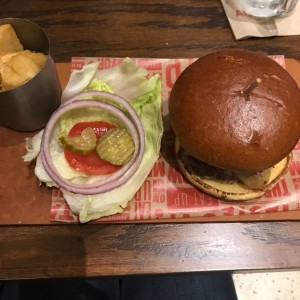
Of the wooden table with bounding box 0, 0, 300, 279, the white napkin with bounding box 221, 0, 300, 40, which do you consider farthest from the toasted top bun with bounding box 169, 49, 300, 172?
the white napkin with bounding box 221, 0, 300, 40

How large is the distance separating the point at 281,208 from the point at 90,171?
572 mm

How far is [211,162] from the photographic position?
109cm

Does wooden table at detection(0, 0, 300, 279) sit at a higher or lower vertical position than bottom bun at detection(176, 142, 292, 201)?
lower

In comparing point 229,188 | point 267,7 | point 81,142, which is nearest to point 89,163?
point 81,142

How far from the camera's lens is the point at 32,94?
119 centimetres

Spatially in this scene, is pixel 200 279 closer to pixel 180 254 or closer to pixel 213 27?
pixel 180 254

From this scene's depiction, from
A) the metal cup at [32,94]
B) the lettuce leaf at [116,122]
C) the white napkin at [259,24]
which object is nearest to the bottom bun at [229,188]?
the lettuce leaf at [116,122]

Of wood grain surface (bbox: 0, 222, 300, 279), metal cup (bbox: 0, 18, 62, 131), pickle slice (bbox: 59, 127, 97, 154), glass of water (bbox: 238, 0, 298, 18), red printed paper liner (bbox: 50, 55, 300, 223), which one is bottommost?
wood grain surface (bbox: 0, 222, 300, 279)

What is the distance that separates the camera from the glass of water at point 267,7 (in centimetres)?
165

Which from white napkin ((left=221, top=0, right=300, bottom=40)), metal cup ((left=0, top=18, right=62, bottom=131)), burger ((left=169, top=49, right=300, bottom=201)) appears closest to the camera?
burger ((left=169, top=49, right=300, bottom=201))

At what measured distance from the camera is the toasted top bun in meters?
1.04

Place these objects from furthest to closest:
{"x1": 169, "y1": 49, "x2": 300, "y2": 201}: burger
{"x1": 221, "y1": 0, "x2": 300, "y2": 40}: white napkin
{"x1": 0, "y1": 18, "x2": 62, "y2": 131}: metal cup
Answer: {"x1": 221, "y1": 0, "x2": 300, "y2": 40}: white napkin → {"x1": 0, "y1": 18, "x2": 62, "y2": 131}: metal cup → {"x1": 169, "y1": 49, "x2": 300, "y2": 201}: burger

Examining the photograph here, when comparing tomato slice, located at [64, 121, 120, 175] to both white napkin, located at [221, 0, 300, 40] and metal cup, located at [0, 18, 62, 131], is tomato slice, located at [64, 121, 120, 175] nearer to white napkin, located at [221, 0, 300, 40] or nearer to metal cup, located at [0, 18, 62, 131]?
metal cup, located at [0, 18, 62, 131]

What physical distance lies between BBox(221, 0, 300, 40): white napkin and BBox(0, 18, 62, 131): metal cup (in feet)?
2.47
